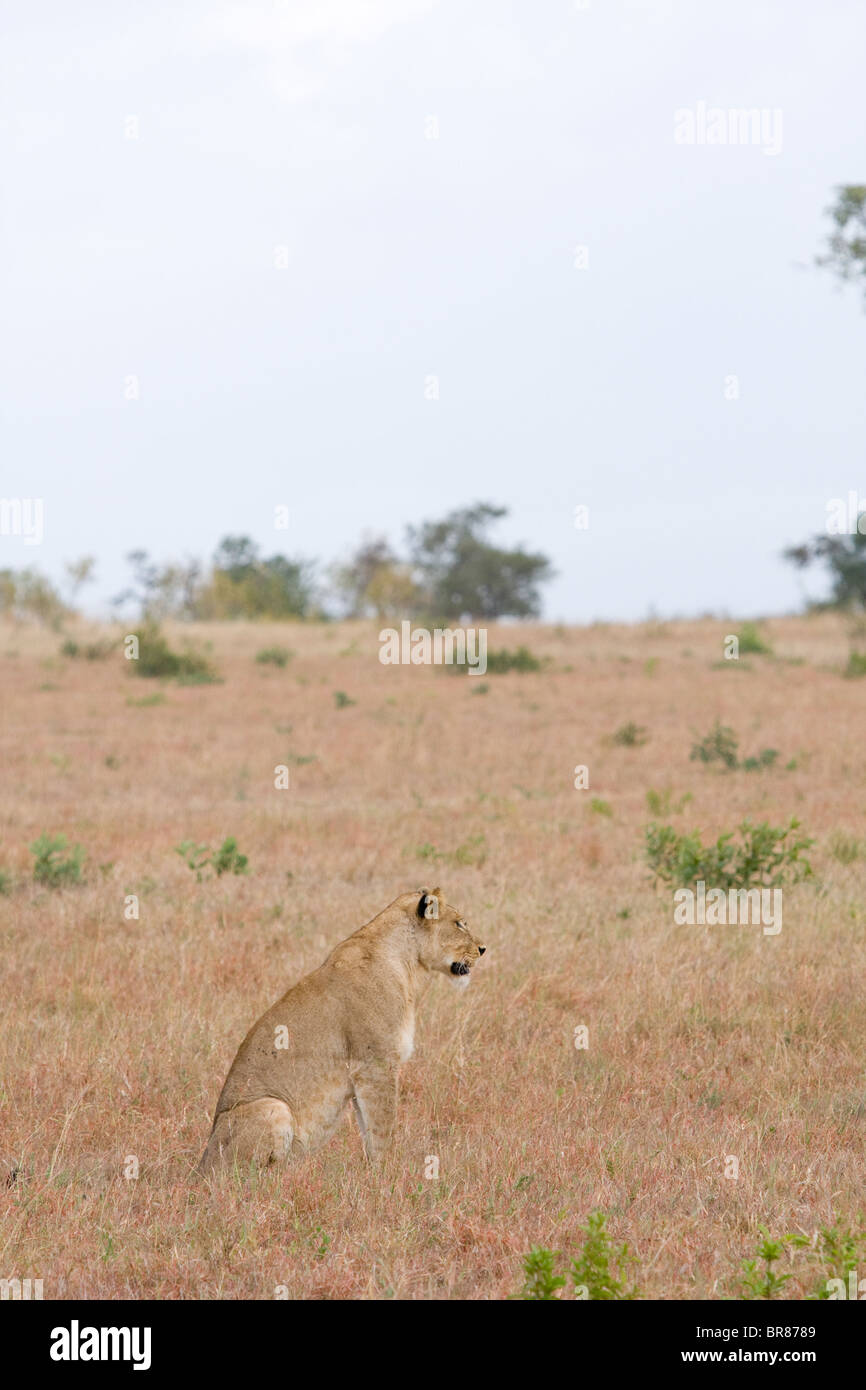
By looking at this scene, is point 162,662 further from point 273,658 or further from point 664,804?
point 664,804

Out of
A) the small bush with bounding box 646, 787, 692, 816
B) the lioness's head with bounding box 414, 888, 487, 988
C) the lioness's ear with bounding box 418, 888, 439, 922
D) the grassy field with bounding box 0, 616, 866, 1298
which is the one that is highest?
the lioness's ear with bounding box 418, 888, 439, 922

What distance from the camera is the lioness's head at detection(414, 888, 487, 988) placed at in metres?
6.53

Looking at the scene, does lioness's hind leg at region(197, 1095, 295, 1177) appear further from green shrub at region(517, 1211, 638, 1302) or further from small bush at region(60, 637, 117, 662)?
small bush at region(60, 637, 117, 662)

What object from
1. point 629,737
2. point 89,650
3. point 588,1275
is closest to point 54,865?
point 588,1275

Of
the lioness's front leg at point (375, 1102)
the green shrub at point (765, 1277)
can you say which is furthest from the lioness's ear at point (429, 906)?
the green shrub at point (765, 1277)

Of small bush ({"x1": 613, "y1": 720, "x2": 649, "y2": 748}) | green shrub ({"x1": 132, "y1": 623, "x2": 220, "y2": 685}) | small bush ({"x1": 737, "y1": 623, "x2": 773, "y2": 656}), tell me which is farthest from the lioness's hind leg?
small bush ({"x1": 737, "y1": 623, "x2": 773, "y2": 656})

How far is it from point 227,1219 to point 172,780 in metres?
13.4

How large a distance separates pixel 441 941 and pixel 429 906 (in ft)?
0.61

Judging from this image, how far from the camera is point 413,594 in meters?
88.1

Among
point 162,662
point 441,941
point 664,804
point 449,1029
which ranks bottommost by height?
point 449,1029

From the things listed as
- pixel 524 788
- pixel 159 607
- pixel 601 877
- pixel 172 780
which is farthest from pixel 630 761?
pixel 159 607

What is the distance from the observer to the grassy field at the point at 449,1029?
5.16 metres

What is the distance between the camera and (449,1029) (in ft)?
26.0
